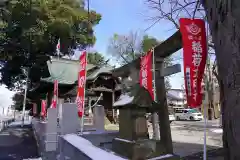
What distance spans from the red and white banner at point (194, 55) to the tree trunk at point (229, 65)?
73.4 inches

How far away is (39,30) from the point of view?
20.3 metres

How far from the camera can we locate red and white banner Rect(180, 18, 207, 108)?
169 inches

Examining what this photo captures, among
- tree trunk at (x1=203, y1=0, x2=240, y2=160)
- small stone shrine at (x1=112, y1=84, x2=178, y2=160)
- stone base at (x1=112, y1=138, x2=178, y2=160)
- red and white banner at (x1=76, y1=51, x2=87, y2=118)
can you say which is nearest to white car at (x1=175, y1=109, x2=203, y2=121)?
red and white banner at (x1=76, y1=51, x2=87, y2=118)

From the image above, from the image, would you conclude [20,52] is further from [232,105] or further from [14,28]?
[232,105]

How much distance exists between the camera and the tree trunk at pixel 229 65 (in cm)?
217

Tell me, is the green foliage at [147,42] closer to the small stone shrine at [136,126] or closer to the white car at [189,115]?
the white car at [189,115]

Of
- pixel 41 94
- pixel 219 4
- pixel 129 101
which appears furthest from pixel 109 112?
pixel 219 4

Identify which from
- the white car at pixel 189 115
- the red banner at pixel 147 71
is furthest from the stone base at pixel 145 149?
the white car at pixel 189 115

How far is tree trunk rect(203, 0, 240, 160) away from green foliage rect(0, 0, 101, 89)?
16.5 metres

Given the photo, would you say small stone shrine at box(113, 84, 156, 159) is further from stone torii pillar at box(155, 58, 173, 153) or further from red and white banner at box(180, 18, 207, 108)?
stone torii pillar at box(155, 58, 173, 153)

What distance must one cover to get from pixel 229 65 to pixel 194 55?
2143mm

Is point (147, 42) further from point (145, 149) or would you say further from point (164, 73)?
point (145, 149)

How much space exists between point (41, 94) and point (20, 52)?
5.16 metres

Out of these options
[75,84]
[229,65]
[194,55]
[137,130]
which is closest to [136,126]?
[137,130]
